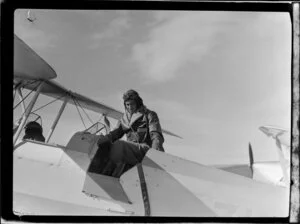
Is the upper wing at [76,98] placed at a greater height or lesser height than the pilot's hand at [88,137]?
greater

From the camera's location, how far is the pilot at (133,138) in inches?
72.9

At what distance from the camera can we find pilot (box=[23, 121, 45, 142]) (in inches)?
73.3

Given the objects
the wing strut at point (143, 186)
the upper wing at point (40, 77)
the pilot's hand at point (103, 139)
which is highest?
the upper wing at point (40, 77)

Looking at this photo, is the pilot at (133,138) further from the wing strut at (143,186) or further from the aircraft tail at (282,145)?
the aircraft tail at (282,145)

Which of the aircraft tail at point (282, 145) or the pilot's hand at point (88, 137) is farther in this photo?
the pilot's hand at point (88, 137)

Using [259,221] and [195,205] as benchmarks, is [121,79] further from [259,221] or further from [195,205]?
[259,221]

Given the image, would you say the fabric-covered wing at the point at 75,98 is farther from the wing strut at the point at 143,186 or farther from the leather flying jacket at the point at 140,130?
the wing strut at the point at 143,186

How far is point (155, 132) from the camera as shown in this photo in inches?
72.6

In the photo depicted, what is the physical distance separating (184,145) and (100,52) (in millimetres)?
576

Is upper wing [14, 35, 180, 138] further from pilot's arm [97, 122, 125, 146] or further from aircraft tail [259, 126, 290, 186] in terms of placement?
aircraft tail [259, 126, 290, 186]

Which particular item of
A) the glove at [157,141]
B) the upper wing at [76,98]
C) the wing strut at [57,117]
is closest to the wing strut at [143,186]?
the glove at [157,141]

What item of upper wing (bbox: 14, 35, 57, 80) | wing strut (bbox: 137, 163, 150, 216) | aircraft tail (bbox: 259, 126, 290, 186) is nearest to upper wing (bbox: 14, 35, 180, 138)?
upper wing (bbox: 14, 35, 57, 80)

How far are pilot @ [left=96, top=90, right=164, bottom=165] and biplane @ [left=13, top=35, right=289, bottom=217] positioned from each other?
4cm

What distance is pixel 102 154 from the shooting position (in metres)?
1.88
